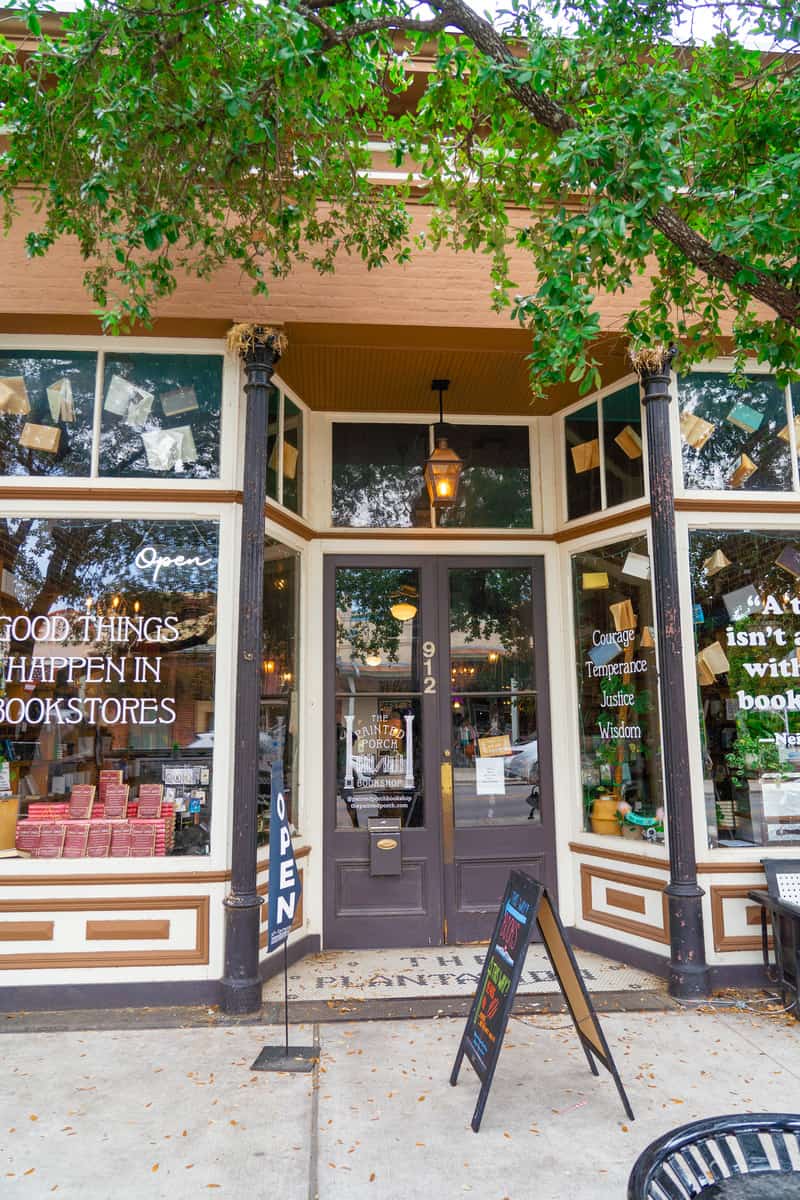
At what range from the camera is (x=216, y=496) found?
5395mm

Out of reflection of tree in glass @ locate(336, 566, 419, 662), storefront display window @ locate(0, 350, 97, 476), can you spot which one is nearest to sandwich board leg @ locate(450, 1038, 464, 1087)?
reflection of tree in glass @ locate(336, 566, 419, 662)

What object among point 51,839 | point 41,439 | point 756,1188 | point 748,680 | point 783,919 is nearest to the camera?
point 756,1188

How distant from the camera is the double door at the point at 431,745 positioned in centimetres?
613

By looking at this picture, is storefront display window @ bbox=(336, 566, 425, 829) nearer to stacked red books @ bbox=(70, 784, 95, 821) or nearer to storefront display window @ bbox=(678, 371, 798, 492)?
stacked red books @ bbox=(70, 784, 95, 821)

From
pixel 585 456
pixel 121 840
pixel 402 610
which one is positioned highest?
pixel 585 456

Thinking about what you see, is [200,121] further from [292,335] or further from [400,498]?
[400,498]

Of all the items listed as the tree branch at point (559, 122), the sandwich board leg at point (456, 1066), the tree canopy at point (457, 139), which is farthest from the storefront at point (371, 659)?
the tree branch at point (559, 122)

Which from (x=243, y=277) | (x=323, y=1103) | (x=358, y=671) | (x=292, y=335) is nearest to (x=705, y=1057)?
(x=323, y=1103)

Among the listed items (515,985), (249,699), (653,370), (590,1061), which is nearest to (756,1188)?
(515,985)

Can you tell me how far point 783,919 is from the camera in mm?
4992

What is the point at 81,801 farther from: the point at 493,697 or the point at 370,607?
the point at 493,697

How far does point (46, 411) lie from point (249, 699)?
2470 millimetres

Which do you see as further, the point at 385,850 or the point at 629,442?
the point at 385,850

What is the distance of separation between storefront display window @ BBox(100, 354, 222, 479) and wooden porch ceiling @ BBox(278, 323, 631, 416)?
71 cm
